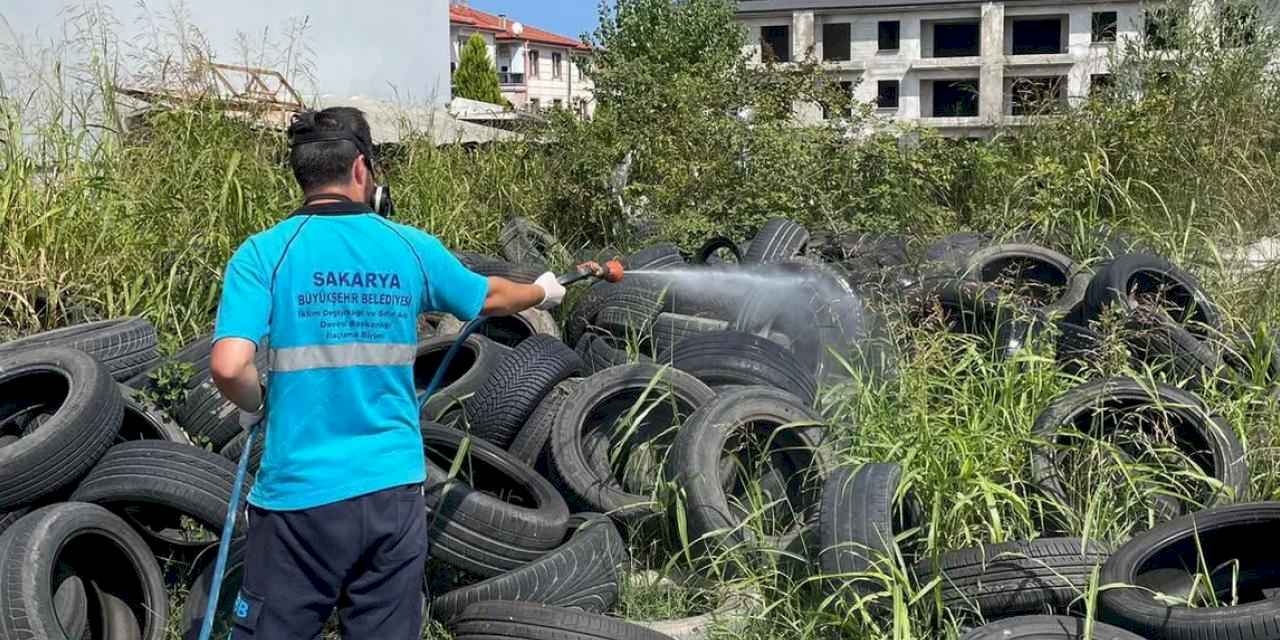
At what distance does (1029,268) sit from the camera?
25.3 feet

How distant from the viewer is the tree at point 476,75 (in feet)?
142

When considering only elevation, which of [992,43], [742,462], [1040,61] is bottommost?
[742,462]

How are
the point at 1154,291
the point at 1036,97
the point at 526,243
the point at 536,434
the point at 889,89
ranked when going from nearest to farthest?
the point at 536,434, the point at 1154,291, the point at 526,243, the point at 1036,97, the point at 889,89

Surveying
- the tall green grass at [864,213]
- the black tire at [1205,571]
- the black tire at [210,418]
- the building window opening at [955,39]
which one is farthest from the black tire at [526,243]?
the building window opening at [955,39]

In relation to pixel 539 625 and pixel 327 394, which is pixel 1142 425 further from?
pixel 327 394

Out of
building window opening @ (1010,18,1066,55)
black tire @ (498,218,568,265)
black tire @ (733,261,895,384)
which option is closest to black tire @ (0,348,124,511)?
black tire @ (733,261,895,384)

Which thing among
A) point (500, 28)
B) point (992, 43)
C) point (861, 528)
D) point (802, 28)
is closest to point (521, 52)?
point (500, 28)

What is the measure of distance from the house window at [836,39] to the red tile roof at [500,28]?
46.2 ft

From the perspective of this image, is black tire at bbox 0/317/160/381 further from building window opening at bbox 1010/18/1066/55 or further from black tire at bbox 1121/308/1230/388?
building window opening at bbox 1010/18/1066/55

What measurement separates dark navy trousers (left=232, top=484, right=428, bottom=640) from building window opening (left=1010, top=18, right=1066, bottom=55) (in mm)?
62462

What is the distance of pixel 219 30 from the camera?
14.2 metres

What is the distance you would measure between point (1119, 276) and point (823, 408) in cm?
213

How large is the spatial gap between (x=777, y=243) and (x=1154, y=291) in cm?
232

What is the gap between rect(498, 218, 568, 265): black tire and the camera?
8555 mm
